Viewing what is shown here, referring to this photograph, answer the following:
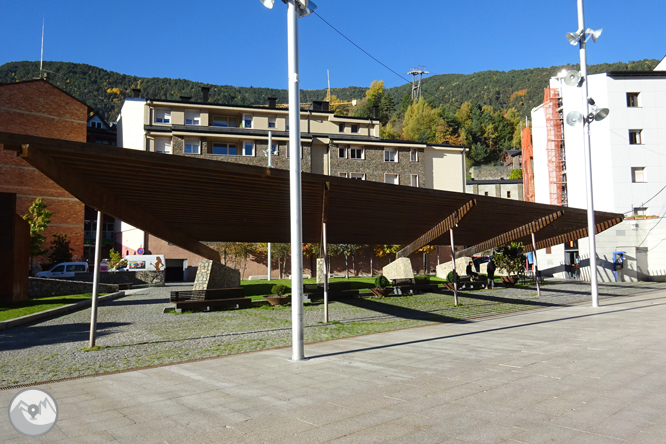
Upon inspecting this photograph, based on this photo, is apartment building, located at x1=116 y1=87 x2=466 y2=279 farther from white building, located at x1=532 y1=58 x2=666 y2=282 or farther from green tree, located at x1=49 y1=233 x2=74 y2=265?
white building, located at x1=532 y1=58 x2=666 y2=282

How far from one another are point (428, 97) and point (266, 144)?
97894 mm

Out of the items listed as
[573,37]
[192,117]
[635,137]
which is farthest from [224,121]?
[573,37]

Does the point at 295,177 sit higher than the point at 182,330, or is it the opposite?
the point at 295,177

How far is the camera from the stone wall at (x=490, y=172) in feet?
296

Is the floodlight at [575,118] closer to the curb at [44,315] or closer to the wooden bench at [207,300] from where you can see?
the wooden bench at [207,300]

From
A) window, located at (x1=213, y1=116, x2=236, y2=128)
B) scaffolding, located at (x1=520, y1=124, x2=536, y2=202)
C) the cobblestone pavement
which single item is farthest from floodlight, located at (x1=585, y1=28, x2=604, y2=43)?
scaffolding, located at (x1=520, y1=124, x2=536, y2=202)

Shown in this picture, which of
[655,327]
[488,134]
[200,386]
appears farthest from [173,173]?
[488,134]

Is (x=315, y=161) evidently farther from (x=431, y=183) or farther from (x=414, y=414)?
(x=414, y=414)

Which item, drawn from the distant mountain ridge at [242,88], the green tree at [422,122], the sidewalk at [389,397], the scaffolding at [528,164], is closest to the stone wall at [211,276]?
the sidewalk at [389,397]

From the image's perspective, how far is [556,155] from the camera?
4550 centimetres

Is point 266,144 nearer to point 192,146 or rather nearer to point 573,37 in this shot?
point 192,146

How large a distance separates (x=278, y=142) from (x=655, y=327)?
Result: 3905 centimetres

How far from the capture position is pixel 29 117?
40.2 meters

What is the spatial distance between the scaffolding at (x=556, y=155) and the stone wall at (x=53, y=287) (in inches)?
1650
